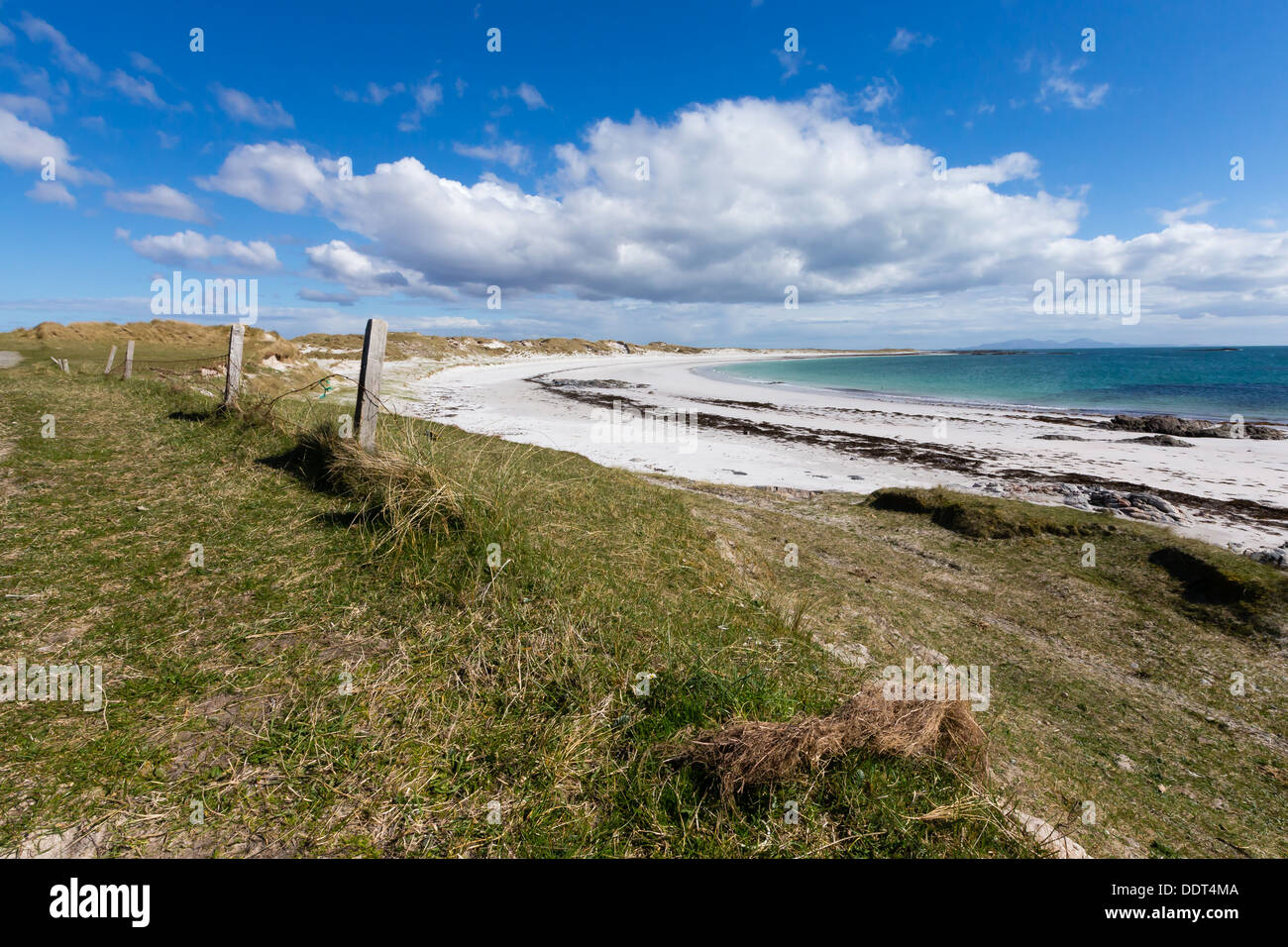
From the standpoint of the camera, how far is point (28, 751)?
3.06 meters

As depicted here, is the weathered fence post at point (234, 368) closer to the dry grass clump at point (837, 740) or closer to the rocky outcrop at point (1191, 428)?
the dry grass clump at point (837, 740)

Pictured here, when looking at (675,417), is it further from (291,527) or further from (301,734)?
(301,734)

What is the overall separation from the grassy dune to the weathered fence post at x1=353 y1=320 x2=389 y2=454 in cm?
30

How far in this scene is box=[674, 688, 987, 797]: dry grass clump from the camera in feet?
10.1

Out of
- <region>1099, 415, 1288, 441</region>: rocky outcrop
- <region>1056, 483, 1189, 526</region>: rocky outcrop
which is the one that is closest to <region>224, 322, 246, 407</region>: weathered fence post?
<region>1056, 483, 1189, 526</region>: rocky outcrop

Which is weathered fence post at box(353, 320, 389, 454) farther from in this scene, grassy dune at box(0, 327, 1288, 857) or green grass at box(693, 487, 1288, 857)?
green grass at box(693, 487, 1288, 857)

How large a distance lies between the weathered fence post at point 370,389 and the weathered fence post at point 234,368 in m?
4.91

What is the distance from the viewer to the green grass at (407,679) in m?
2.86

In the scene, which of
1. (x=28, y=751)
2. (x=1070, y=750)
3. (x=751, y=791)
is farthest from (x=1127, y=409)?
(x=28, y=751)

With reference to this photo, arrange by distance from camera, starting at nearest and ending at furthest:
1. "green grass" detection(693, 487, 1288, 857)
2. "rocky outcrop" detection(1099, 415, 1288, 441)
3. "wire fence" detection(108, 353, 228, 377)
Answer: "green grass" detection(693, 487, 1288, 857) → "wire fence" detection(108, 353, 228, 377) → "rocky outcrop" detection(1099, 415, 1288, 441)

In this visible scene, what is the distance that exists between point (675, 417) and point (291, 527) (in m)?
25.4

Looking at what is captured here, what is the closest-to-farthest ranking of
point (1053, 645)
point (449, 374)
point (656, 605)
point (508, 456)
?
point (656, 605), point (1053, 645), point (508, 456), point (449, 374)

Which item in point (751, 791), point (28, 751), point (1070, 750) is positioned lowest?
point (1070, 750)

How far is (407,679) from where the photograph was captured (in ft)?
12.6
